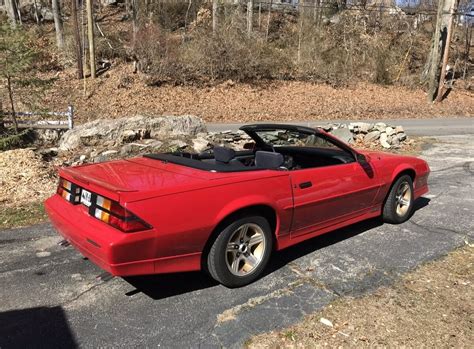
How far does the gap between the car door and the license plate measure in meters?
1.76

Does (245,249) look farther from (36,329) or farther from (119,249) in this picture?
(36,329)

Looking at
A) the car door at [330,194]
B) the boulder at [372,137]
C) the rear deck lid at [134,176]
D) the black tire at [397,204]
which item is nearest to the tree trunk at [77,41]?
the boulder at [372,137]

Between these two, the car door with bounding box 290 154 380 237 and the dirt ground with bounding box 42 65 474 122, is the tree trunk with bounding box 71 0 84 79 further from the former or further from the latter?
the car door with bounding box 290 154 380 237

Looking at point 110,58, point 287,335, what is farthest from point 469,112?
point 287,335

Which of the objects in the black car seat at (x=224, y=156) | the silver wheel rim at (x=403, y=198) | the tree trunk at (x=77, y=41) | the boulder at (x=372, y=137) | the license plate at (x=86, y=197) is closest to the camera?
the license plate at (x=86, y=197)

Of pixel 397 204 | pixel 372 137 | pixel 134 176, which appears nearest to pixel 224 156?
pixel 134 176

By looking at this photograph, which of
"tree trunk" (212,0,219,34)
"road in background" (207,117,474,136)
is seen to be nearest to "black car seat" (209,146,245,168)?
"road in background" (207,117,474,136)

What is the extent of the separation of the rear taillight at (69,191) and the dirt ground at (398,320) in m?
1.88

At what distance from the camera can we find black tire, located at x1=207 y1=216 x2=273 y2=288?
11.6 feet

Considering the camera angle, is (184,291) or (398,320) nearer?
(398,320)

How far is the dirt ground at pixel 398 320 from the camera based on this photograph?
9.86ft

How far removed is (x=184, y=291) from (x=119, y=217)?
0.99m

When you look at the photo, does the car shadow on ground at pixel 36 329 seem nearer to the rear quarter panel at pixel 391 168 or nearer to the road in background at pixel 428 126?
the rear quarter panel at pixel 391 168

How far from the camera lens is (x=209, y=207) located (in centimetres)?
340
